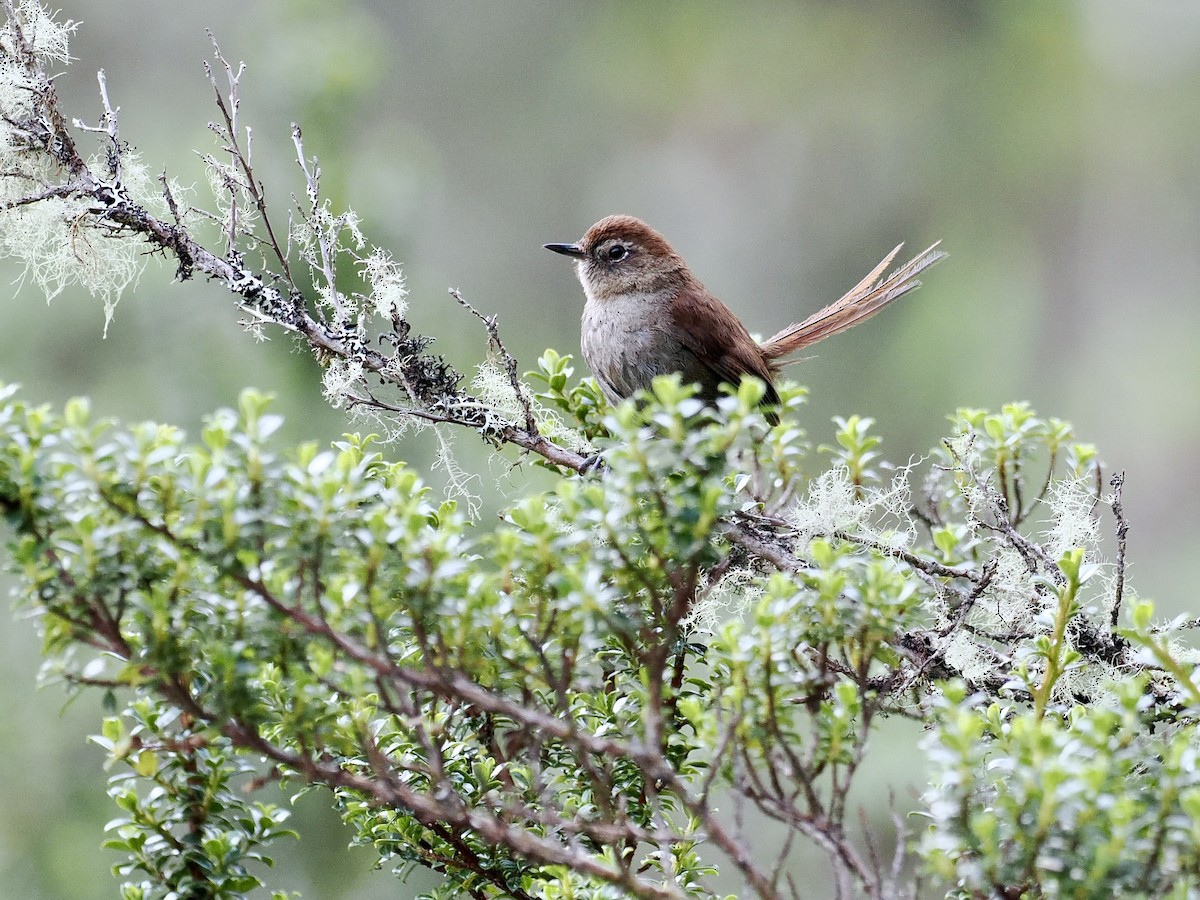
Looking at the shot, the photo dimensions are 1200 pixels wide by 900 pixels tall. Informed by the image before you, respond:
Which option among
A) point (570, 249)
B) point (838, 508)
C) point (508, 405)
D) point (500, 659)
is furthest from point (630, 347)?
point (500, 659)

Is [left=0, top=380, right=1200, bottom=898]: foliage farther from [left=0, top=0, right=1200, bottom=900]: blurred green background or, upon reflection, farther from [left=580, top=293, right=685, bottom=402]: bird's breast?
[left=0, top=0, right=1200, bottom=900]: blurred green background

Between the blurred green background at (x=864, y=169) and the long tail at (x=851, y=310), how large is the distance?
182 inches

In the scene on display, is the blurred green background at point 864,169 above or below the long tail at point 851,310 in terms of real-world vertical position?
above

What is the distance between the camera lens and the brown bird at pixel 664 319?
2.98 m

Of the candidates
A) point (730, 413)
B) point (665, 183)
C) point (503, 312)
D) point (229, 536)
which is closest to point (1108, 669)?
point (730, 413)

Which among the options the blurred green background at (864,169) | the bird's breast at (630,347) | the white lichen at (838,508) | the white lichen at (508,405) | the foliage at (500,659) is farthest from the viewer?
the blurred green background at (864,169)

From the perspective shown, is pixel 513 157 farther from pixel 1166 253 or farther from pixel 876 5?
pixel 1166 253

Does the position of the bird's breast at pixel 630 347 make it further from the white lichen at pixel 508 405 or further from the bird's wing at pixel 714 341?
the white lichen at pixel 508 405

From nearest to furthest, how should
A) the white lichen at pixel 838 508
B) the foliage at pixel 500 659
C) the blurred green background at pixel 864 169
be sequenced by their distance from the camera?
the foliage at pixel 500 659 → the white lichen at pixel 838 508 → the blurred green background at pixel 864 169

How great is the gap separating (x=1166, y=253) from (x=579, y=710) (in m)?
9.44

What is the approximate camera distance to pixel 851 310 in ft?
10.4

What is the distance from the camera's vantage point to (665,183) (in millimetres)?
9031

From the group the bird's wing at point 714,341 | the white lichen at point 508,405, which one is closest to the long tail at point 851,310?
the bird's wing at point 714,341

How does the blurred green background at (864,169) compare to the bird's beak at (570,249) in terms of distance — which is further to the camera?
the blurred green background at (864,169)
